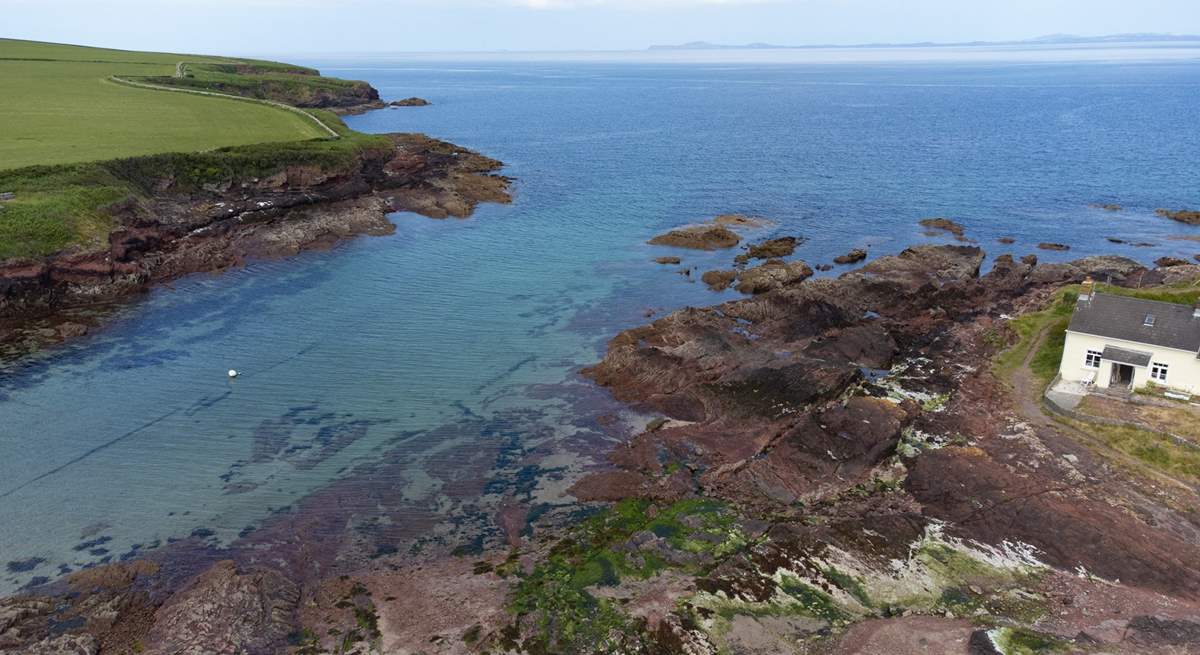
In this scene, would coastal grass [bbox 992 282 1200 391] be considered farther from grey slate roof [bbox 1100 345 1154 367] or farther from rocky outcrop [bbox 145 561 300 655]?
rocky outcrop [bbox 145 561 300 655]

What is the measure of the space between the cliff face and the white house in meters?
Result: 56.3

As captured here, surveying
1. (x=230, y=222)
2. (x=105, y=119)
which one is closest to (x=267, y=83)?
(x=105, y=119)

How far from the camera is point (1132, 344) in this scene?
34.9 meters

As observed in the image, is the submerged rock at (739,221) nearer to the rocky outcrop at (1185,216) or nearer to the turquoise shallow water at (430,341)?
the turquoise shallow water at (430,341)

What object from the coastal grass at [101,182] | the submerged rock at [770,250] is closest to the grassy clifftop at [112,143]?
the coastal grass at [101,182]

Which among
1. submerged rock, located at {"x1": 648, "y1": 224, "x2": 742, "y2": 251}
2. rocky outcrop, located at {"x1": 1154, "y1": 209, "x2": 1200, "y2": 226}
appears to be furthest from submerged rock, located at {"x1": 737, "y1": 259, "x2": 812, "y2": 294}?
rocky outcrop, located at {"x1": 1154, "y1": 209, "x2": 1200, "y2": 226}

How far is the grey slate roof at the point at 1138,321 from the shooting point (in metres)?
34.3

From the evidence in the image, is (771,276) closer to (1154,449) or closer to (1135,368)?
(1135,368)

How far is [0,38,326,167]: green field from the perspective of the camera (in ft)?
235

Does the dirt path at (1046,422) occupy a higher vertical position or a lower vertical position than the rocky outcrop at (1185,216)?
lower

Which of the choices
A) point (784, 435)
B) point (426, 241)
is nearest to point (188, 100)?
point (426, 241)

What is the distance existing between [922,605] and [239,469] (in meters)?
28.2

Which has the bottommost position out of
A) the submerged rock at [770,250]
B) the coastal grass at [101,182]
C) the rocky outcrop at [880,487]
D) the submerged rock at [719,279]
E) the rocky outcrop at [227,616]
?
the rocky outcrop at [227,616]

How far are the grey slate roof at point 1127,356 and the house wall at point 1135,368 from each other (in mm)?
185
